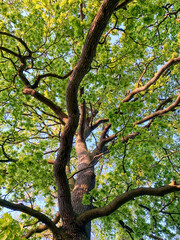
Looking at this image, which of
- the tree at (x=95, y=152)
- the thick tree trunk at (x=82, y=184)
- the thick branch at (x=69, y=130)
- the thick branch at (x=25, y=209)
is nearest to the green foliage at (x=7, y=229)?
the tree at (x=95, y=152)

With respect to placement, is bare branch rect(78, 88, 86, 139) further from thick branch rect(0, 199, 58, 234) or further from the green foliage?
the green foliage

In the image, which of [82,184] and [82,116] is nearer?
[82,184]

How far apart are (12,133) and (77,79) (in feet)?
10.7

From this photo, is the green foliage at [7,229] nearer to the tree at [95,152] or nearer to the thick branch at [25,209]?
the tree at [95,152]

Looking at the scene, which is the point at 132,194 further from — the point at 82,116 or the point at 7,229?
the point at 82,116

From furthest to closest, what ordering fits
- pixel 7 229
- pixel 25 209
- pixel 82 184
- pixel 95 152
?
pixel 95 152, pixel 82 184, pixel 25 209, pixel 7 229

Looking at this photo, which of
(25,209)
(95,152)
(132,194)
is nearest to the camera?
(25,209)

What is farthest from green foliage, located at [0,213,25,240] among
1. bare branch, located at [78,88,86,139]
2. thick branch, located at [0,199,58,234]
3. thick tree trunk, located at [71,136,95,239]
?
bare branch, located at [78,88,86,139]

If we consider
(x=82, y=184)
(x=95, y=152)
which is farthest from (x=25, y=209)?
(x=95, y=152)

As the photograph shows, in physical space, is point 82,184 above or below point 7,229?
above

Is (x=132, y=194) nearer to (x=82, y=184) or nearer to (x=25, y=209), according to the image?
(x=25, y=209)

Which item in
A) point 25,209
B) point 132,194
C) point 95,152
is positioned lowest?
point 132,194

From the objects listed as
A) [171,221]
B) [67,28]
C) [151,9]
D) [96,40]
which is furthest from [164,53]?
[171,221]

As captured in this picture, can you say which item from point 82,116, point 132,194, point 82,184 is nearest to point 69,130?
point 132,194
